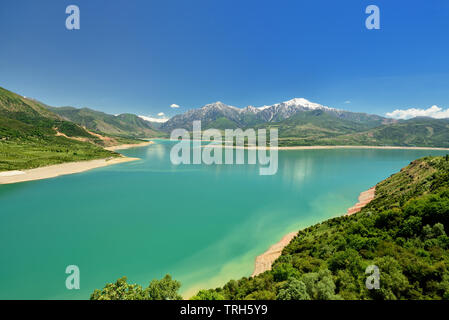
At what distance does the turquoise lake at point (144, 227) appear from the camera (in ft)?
57.9

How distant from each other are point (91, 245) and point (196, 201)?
18.1 meters

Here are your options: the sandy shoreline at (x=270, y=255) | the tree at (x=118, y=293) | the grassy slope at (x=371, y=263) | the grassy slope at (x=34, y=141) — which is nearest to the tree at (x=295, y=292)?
the grassy slope at (x=371, y=263)

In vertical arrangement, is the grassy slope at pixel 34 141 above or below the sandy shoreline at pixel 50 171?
Result: above

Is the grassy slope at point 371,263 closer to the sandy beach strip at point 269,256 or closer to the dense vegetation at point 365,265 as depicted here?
the dense vegetation at point 365,265

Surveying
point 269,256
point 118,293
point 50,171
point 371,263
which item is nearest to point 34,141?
point 50,171

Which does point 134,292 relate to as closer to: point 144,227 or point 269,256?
point 269,256

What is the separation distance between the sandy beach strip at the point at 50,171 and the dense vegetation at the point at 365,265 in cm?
5782

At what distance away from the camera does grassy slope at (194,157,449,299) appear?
9.79m

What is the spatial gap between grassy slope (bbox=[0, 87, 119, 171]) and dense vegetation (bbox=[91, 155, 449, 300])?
74845 millimetres

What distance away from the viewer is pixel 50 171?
56500 mm

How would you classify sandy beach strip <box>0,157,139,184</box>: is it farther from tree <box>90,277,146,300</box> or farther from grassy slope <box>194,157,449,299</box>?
grassy slope <box>194,157,449,299</box>

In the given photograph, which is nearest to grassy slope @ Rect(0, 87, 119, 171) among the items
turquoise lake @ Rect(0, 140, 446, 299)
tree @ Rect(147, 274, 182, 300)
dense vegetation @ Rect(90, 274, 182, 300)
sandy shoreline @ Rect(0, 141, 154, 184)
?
sandy shoreline @ Rect(0, 141, 154, 184)
